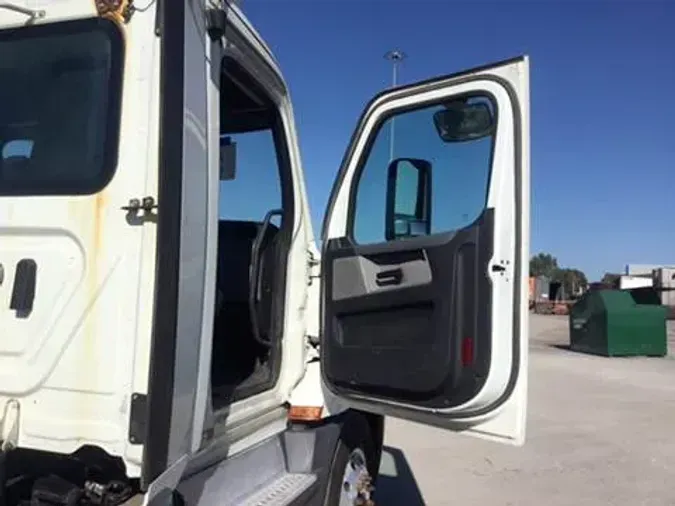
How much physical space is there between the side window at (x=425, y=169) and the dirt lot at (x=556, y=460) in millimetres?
2993

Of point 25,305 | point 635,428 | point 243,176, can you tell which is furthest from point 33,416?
point 635,428

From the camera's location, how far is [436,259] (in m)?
3.15

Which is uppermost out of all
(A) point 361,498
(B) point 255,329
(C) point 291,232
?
(C) point 291,232

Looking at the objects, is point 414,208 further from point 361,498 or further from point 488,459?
point 488,459

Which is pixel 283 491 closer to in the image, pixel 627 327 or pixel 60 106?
pixel 60 106

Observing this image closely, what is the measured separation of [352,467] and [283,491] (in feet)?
2.80

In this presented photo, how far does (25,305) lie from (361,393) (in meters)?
1.65

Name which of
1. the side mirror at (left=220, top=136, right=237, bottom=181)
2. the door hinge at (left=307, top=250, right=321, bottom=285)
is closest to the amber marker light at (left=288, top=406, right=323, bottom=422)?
the door hinge at (left=307, top=250, right=321, bottom=285)

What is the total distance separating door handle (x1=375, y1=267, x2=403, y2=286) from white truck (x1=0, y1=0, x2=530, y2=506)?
15 mm

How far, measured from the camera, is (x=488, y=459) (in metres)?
7.21

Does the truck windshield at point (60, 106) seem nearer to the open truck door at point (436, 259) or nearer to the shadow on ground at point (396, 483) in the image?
the open truck door at point (436, 259)

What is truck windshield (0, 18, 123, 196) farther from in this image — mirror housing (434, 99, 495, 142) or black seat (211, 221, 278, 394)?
mirror housing (434, 99, 495, 142)

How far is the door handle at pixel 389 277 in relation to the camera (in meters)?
3.31

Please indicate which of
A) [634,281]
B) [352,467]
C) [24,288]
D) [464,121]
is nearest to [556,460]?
[352,467]
